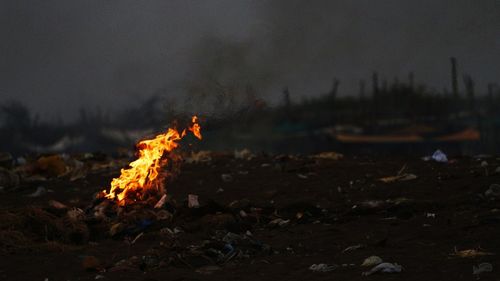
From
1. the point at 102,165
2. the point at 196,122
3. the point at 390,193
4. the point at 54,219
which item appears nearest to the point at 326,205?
the point at 390,193

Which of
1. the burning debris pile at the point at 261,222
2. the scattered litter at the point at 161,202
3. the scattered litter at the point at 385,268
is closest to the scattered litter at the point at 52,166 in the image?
the burning debris pile at the point at 261,222

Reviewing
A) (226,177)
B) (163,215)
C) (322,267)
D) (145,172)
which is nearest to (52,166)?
(226,177)

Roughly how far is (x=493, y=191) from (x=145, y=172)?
12.4ft

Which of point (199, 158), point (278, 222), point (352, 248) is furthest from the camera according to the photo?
point (199, 158)

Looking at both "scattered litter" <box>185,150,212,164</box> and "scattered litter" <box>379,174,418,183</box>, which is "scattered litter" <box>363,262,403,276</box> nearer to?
"scattered litter" <box>379,174,418,183</box>

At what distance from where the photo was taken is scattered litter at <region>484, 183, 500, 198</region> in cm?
674

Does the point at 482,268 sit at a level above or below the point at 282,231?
above

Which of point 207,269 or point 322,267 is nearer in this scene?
point 322,267

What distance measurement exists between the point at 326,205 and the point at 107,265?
3.19m

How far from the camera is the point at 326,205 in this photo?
734 centimetres

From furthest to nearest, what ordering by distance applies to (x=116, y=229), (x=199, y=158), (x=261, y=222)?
(x=199, y=158) → (x=261, y=222) → (x=116, y=229)

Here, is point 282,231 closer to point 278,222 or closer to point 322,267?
point 278,222

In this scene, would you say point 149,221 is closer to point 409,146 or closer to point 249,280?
point 249,280

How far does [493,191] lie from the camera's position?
684 centimetres
